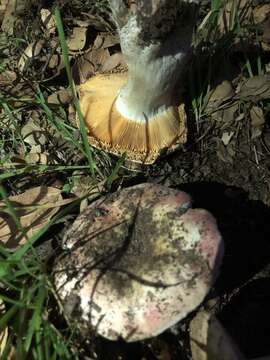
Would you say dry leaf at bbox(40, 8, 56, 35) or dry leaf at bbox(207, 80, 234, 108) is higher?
dry leaf at bbox(40, 8, 56, 35)

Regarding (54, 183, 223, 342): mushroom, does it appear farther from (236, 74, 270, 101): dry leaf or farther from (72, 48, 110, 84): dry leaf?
(72, 48, 110, 84): dry leaf

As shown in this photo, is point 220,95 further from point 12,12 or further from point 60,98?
point 12,12

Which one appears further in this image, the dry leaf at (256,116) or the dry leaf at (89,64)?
the dry leaf at (89,64)

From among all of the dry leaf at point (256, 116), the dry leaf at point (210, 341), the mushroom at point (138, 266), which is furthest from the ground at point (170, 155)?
the mushroom at point (138, 266)

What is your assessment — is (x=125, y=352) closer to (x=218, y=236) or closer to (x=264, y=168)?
(x=218, y=236)

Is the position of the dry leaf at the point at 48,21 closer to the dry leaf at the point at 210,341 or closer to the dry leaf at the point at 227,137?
the dry leaf at the point at 227,137

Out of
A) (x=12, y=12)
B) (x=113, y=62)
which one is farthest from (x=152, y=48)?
(x=12, y=12)

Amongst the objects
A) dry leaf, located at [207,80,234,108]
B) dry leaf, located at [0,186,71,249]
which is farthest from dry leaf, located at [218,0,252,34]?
dry leaf, located at [0,186,71,249]
